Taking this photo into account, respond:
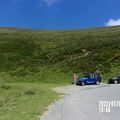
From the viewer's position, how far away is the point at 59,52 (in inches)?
3342

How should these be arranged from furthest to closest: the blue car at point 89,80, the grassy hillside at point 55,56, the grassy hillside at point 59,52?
the grassy hillside at point 59,52 < the grassy hillside at point 55,56 < the blue car at point 89,80

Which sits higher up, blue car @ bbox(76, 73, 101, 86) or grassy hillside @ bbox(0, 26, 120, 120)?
grassy hillside @ bbox(0, 26, 120, 120)

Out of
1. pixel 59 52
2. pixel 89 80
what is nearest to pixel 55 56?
pixel 59 52

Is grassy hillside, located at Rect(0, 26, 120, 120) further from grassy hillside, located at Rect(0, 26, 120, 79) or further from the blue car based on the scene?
the blue car

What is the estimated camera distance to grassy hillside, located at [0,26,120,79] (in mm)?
73312

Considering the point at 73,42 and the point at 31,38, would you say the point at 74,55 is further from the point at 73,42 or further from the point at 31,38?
the point at 31,38

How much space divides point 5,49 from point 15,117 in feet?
235

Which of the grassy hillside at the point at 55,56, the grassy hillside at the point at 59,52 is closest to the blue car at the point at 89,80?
the grassy hillside at the point at 55,56

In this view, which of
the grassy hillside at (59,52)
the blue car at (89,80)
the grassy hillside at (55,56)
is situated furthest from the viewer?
the grassy hillside at (59,52)

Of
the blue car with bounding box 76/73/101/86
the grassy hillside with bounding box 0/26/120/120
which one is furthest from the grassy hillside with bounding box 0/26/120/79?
the blue car with bounding box 76/73/101/86

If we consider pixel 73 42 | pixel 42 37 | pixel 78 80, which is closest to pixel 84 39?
pixel 73 42

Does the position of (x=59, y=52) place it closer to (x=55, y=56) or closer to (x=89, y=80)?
(x=55, y=56)

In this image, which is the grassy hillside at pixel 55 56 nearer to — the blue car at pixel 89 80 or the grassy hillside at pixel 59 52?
the grassy hillside at pixel 59 52

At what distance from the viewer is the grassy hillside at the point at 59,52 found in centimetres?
7331
